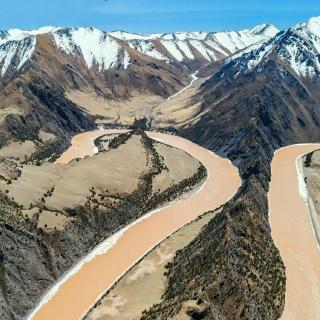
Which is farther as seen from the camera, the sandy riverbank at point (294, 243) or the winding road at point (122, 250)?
the winding road at point (122, 250)

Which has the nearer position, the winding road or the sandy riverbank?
the sandy riverbank

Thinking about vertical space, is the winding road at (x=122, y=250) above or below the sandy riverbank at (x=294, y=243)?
above

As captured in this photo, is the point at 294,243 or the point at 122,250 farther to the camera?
the point at 294,243

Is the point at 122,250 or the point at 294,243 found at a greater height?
the point at 122,250
